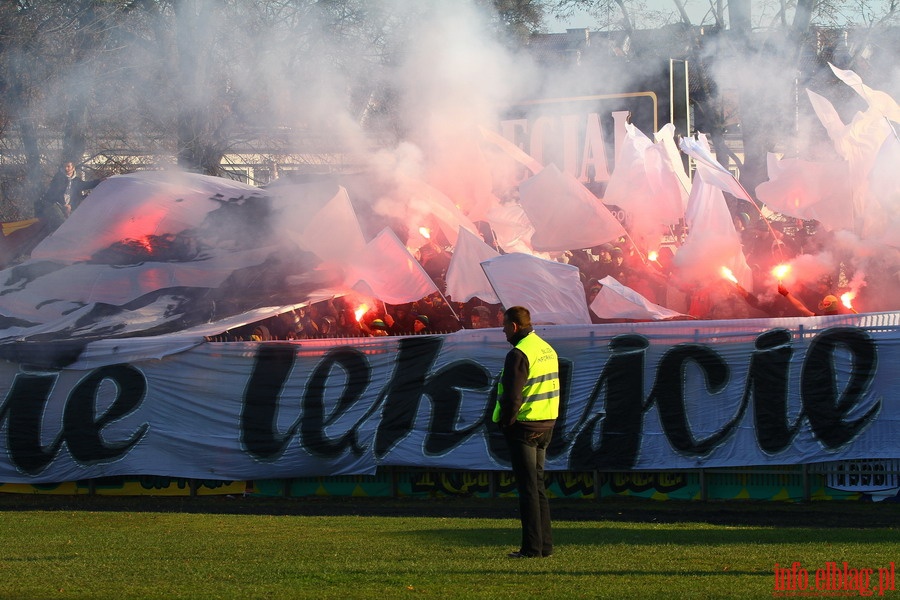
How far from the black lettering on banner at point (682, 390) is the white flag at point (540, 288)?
4.36ft

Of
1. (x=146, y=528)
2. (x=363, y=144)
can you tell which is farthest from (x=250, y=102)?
(x=146, y=528)

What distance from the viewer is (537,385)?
677 centimetres

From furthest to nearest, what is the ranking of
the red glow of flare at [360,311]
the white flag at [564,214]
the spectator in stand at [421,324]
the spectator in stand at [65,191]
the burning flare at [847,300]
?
the spectator in stand at [65,191] < the red glow of flare at [360,311] < the white flag at [564,214] < the spectator in stand at [421,324] < the burning flare at [847,300]

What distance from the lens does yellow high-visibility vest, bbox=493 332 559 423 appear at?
22.0ft

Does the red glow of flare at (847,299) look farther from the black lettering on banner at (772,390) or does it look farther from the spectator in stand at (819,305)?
the black lettering on banner at (772,390)

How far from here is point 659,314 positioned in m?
11.5

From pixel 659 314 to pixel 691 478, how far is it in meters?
1.65

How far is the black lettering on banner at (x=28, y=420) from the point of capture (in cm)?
1215

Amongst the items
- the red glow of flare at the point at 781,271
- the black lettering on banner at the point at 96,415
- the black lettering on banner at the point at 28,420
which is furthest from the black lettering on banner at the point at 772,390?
the black lettering on banner at the point at 28,420

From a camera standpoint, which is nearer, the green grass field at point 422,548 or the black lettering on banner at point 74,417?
the green grass field at point 422,548

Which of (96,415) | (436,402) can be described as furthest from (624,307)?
(96,415)

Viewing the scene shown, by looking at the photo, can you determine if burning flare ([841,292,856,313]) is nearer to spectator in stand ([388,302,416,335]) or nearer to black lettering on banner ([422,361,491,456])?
black lettering on banner ([422,361,491,456])

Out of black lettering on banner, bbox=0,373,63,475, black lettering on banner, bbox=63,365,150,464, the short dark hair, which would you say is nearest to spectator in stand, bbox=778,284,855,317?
the short dark hair

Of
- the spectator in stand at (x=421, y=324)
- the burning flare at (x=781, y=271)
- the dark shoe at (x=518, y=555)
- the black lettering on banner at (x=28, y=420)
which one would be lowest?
the black lettering on banner at (x=28, y=420)
